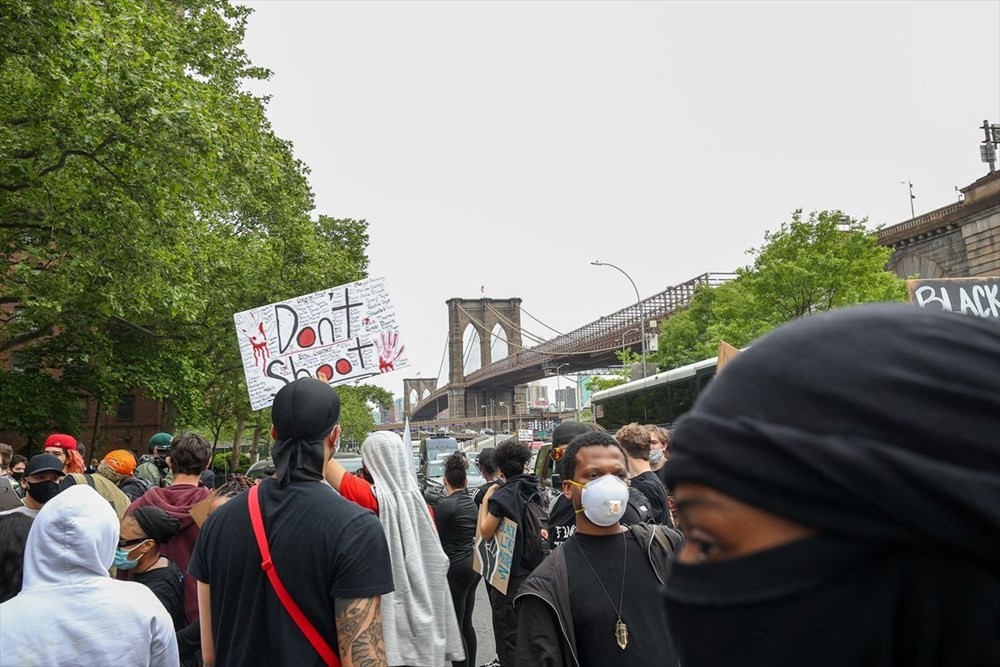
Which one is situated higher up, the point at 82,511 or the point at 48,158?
the point at 48,158

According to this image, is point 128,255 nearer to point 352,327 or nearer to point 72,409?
point 352,327

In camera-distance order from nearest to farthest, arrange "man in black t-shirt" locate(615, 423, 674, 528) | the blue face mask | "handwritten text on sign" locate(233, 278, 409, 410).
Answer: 1. the blue face mask
2. "man in black t-shirt" locate(615, 423, 674, 528)
3. "handwritten text on sign" locate(233, 278, 409, 410)

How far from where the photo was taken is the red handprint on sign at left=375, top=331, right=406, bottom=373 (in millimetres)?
8664

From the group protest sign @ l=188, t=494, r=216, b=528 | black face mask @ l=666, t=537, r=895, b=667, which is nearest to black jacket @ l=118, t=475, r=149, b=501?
protest sign @ l=188, t=494, r=216, b=528

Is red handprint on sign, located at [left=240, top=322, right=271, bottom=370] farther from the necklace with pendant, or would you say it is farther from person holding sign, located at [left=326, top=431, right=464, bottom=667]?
the necklace with pendant

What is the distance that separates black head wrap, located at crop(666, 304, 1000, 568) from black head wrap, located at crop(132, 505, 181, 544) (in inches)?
152

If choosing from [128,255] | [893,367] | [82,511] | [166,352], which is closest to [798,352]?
[893,367]

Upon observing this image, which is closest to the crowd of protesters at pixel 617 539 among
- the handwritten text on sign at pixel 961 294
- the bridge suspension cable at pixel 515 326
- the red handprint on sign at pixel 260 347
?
the red handprint on sign at pixel 260 347

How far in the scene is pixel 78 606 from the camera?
2777 millimetres

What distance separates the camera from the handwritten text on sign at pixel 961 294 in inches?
310

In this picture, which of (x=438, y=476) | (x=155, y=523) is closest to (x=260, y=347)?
(x=155, y=523)

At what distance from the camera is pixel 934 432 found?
2.50 ft

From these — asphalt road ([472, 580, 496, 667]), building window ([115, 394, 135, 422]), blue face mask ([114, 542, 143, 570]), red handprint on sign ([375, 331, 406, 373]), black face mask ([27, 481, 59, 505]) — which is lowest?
asphalt road ([472, 580, 496, 667])

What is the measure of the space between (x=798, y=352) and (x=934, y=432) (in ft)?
0.43
